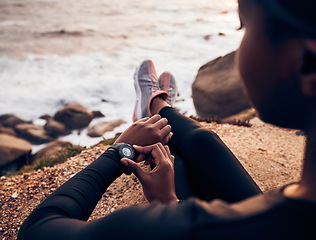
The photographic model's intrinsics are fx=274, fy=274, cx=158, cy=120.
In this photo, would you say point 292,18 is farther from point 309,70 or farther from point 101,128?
point 101,128

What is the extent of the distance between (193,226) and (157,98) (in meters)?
2.85

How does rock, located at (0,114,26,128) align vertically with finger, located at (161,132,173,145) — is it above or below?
below

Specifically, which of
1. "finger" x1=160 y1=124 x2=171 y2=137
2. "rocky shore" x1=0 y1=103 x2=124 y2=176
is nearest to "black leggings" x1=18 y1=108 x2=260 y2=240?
"finger" x1=160 y1=124 x2=171 y2=137

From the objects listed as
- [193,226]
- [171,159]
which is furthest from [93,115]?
[193,226]

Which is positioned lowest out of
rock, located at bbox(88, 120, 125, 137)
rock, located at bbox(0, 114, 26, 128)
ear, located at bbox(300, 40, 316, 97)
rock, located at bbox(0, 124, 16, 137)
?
rock, located at bbox(0, 124, 16, 137)

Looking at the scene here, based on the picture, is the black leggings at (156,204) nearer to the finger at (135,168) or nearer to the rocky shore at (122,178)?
the finger at (135,168)

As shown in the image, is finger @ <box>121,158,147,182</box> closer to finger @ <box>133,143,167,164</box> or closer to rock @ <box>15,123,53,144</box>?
finger @ <box>133,143,167,164</box>

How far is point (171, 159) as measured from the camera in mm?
2012

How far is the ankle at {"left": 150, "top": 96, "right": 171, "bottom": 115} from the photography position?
331 cm

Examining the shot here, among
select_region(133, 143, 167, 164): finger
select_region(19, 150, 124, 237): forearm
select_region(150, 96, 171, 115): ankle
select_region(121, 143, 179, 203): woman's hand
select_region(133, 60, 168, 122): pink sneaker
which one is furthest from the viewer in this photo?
select_region(133, 60, 168, 122): pink sneaker

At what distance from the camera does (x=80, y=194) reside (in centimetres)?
167

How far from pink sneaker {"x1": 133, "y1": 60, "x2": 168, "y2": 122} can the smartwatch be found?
1708 mm

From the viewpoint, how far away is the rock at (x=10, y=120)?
798 cm

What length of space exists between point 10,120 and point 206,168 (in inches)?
302
